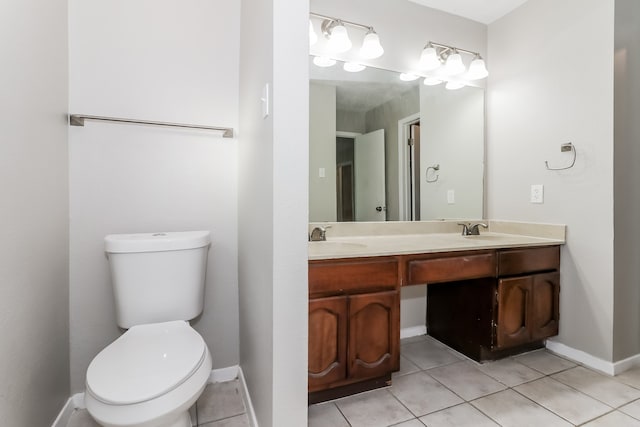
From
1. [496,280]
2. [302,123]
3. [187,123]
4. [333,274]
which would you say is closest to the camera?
[302,123]

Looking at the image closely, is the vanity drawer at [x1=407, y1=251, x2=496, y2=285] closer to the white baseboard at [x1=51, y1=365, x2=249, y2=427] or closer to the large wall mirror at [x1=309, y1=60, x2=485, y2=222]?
the large wall mirror at [x1=309, y1=60, x2=485, y2=222]

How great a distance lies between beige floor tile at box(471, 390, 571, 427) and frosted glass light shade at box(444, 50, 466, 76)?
2067mm

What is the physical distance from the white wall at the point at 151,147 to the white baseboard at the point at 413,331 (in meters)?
1.20

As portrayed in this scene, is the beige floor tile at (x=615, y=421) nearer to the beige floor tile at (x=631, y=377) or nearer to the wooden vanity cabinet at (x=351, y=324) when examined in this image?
the beige floor tile at (x=631, y=377)

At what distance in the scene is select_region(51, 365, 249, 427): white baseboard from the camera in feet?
4.46

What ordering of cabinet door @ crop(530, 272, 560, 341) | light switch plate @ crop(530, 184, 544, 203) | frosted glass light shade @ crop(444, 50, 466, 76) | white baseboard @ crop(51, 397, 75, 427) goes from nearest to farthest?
1. white baseboard @ crop(51, 397, 75, 427)
2. cabinet door @ crop(530, 272, 560, 341)
3. light switch plate @ crop(530, 184, 544, 203)
4. frosted glass light shade @ crop(444, 50, 466, 76)

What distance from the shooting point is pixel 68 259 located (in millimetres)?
1453

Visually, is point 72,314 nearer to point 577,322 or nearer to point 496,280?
point 496,280

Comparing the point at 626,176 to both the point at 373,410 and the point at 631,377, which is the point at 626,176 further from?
the point at 373,410

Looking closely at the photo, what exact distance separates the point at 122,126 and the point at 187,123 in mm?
300

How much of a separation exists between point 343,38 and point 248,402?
6.71 feet

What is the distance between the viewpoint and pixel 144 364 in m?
1.08

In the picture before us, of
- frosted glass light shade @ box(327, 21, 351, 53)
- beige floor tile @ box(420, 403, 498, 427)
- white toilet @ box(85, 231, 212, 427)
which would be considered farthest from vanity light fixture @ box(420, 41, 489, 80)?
beige floor tile @ box(420, 403, 498, 427)

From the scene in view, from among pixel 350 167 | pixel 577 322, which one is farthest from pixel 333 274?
pixel 577 322
